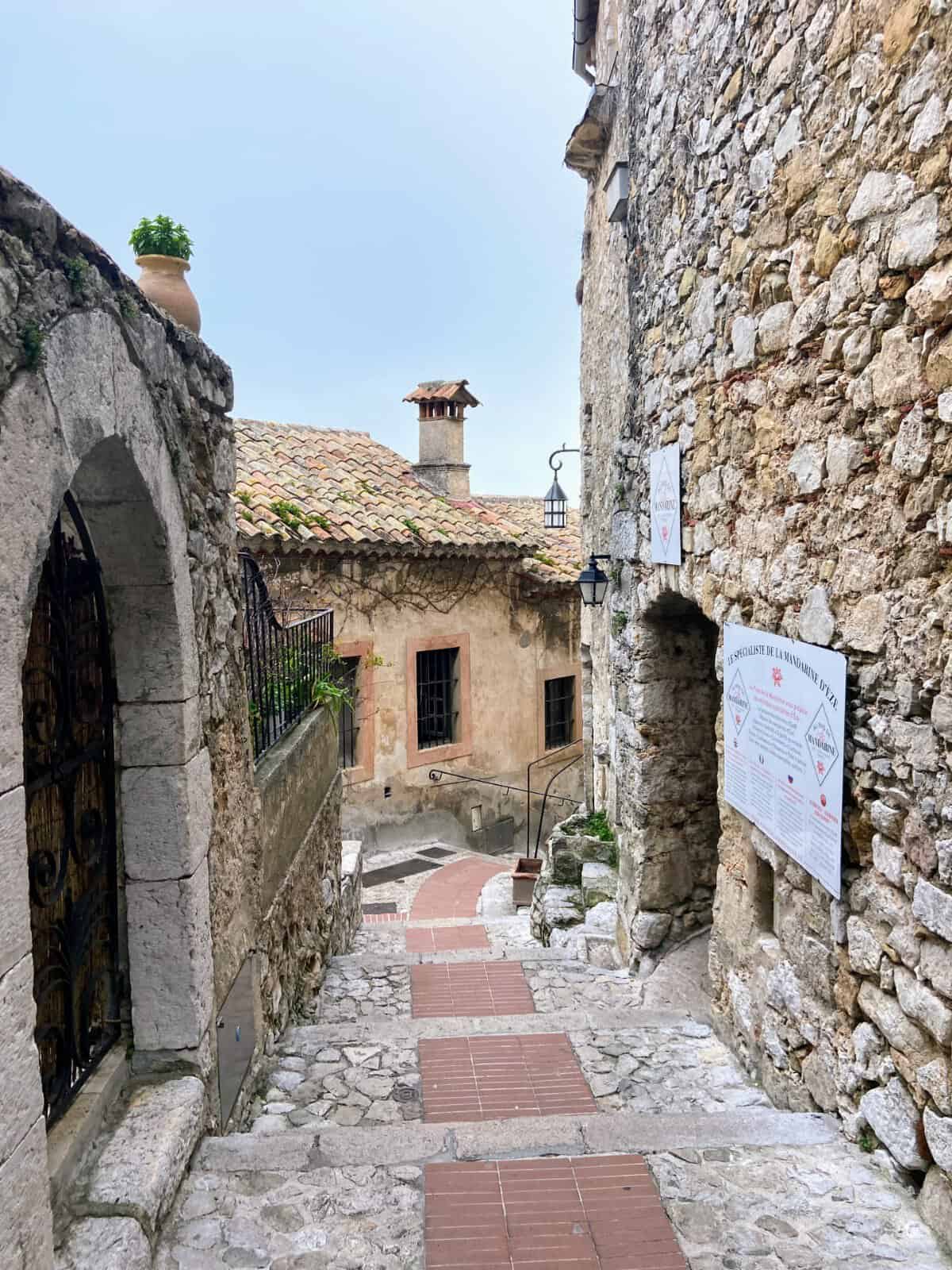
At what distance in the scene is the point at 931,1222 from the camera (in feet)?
8.46

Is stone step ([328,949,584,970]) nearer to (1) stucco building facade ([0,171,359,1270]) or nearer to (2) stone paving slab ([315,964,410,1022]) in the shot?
(2) stone paving slab ([315,964,410,1022])

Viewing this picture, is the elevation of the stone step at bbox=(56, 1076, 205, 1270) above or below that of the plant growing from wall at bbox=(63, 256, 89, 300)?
below

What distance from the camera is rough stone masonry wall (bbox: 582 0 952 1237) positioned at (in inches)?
102

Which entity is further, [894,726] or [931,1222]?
[894,726]

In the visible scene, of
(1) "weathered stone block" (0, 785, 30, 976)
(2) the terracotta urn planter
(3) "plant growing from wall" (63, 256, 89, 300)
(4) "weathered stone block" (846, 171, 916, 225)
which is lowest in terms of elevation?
(2) the terracotta urn planter

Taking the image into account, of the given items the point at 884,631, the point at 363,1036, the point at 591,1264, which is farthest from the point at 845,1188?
the point at 363,1036

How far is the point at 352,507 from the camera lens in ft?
37.5

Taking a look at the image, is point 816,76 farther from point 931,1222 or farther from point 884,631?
point 931,1222

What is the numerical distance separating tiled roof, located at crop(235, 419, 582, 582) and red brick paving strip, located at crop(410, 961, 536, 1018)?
5.47 metres

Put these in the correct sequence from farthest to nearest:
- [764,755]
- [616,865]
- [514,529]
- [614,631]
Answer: [514,529] < [616,865] < [614,631] < [764,755]

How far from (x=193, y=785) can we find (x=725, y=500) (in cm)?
256

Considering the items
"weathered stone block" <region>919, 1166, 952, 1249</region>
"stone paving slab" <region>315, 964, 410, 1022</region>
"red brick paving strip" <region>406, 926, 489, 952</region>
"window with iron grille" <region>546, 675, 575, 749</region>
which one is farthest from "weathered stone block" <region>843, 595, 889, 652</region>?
"window with iron grille" <region>546, 675, 575, 749</region>

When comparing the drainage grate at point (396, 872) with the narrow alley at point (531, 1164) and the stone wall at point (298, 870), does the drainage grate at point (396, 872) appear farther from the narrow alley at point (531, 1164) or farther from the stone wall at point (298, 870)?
the narrow alley at point (531, 1164)

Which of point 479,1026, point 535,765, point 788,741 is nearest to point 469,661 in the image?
point 535,765
